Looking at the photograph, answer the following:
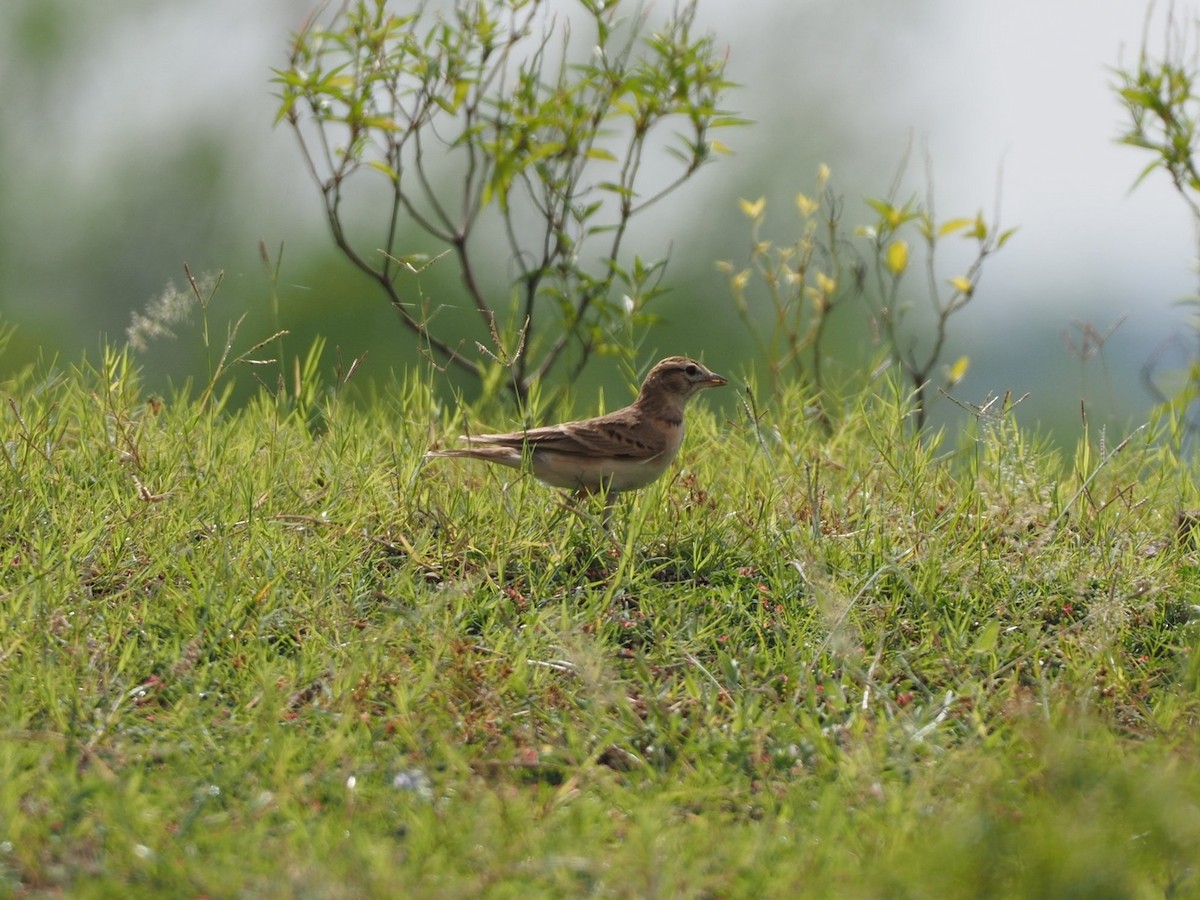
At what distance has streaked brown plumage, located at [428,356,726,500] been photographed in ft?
22.0

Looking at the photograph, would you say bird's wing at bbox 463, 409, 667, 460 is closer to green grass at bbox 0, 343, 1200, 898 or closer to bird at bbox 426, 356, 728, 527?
bird at bbox 426, 356, 728, 527

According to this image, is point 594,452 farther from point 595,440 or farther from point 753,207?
point 753,207

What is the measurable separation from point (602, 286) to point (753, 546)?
3059 mm

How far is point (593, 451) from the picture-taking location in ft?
22.0

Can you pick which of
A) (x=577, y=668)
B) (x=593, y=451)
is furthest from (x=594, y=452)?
(x=577, y=668)

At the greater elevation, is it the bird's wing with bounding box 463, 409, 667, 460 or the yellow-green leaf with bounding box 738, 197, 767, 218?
the yellow-green leaf with bounding box 738, 197, 767, 218

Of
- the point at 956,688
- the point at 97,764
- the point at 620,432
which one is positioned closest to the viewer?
the point at 97,764

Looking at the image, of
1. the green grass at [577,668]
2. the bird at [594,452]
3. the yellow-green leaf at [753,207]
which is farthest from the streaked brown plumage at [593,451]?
the yellow-green leaf at [753,207]

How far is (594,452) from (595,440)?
0.28 feet

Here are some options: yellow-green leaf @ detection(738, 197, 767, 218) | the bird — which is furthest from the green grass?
yellow-green leaf @ detection(738, 197, 767, 218)

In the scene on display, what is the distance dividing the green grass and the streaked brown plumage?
0.15 m

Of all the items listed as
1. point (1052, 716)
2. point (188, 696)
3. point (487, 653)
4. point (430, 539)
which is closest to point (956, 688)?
point (1052, 716)

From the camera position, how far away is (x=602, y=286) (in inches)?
357

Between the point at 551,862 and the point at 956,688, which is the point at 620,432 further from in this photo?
the point at 551,862
